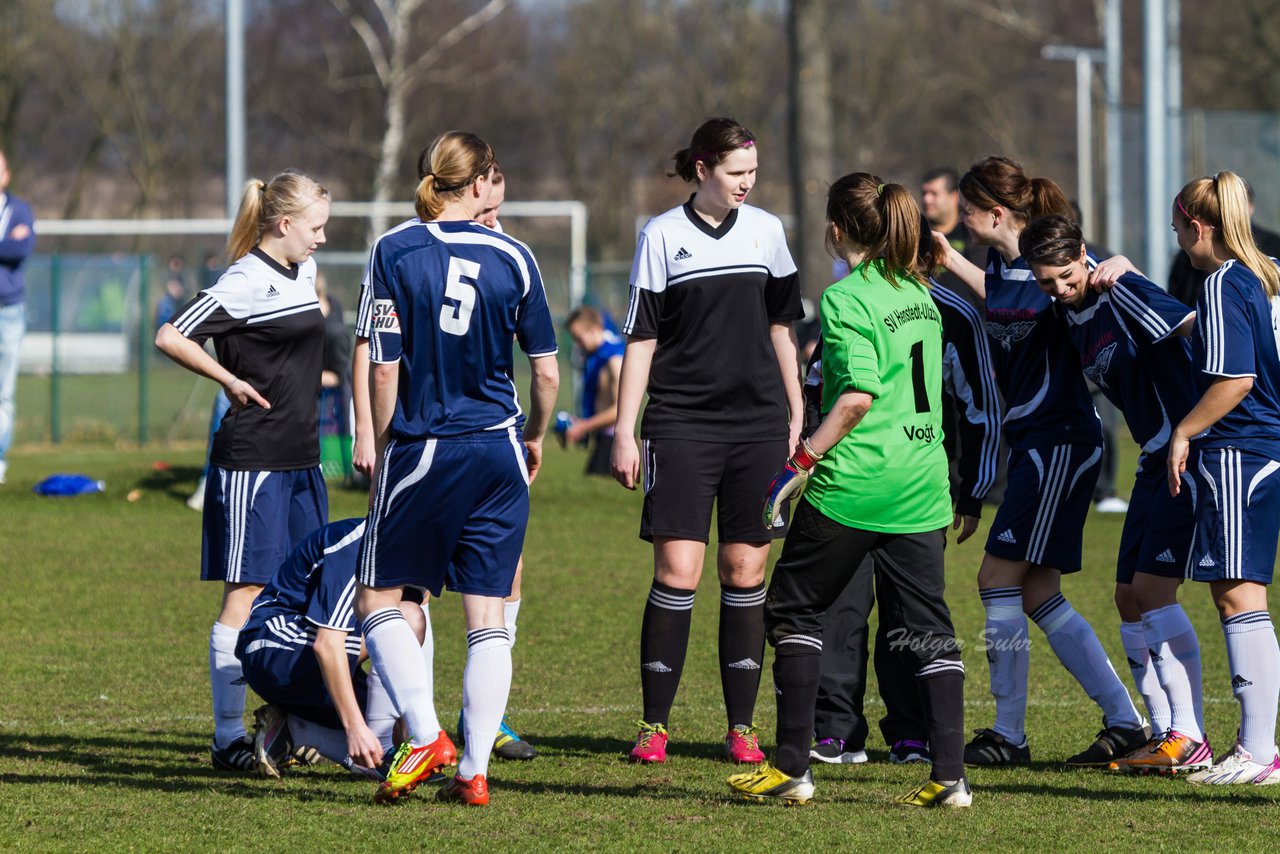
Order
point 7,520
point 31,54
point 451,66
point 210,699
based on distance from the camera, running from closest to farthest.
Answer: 1. point 210,699
2. point 7,520
3. point 31,54
4. point 451,66

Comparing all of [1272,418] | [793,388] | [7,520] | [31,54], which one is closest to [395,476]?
[793,388]

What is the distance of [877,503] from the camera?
4922mm

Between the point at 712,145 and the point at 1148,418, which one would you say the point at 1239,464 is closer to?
the point at 1148,418

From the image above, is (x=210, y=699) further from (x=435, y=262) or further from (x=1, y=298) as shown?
(x=1, y=298)

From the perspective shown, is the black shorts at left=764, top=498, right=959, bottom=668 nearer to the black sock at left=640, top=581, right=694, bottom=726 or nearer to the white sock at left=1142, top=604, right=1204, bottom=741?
the black sock at left=640, top=581, right=694, bottom=726

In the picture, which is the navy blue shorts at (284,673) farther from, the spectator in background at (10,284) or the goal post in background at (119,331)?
the goal post in background at (119,331)

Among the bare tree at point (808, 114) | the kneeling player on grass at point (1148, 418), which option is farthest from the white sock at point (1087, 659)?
the bare tree at point (808, 114)

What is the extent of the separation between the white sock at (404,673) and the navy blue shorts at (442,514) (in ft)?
0.44

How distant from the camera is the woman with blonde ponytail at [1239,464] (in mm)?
5164

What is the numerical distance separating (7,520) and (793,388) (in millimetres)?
8220

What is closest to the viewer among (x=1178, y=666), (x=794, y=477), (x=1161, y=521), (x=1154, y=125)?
(x=794, y=477)

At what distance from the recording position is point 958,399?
567cm

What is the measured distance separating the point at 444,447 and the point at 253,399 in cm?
110

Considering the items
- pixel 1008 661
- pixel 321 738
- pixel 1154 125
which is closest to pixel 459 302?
pixel 321 738
